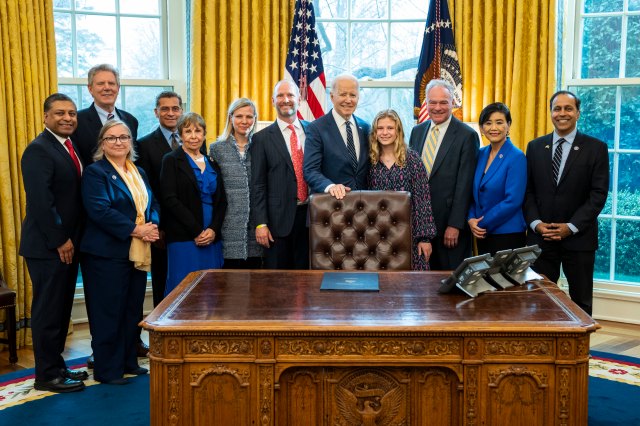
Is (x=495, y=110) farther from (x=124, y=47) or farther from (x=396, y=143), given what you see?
(x=124, y=47)

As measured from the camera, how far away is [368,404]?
7.10 feet

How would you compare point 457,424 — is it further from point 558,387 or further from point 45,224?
point 45,224

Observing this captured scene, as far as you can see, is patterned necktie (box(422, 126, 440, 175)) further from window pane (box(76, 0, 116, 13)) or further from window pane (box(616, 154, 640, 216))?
window pane (box(76, 0, 116, 13))

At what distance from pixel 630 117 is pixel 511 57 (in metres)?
0.97

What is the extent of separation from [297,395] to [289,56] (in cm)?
355

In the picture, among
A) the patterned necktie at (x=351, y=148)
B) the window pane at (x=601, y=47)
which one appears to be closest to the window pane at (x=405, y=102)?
the window pane at (x=601, y=47)

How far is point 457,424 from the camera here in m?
2.16

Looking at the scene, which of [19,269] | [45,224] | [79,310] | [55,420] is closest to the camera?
[55,420]

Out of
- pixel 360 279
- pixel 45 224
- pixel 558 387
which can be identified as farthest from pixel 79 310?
pixel 558 387

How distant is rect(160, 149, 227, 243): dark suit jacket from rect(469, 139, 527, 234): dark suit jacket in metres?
1.50

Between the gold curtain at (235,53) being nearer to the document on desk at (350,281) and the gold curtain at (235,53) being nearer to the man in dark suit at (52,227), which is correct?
the man in dark suit at (52,227)

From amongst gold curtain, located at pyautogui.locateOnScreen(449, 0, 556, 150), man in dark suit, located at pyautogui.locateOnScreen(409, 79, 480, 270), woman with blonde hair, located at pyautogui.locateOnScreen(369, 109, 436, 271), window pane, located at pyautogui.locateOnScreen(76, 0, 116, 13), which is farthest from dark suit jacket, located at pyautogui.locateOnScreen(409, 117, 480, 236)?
window pane, located at pyautogui.locateOnScreen(76, 0, 116, 13)

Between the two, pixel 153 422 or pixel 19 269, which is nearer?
pixel 153 422

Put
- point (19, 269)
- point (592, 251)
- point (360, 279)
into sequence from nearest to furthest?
point (360, 279) → point (592, 251) → point (19, 269)
